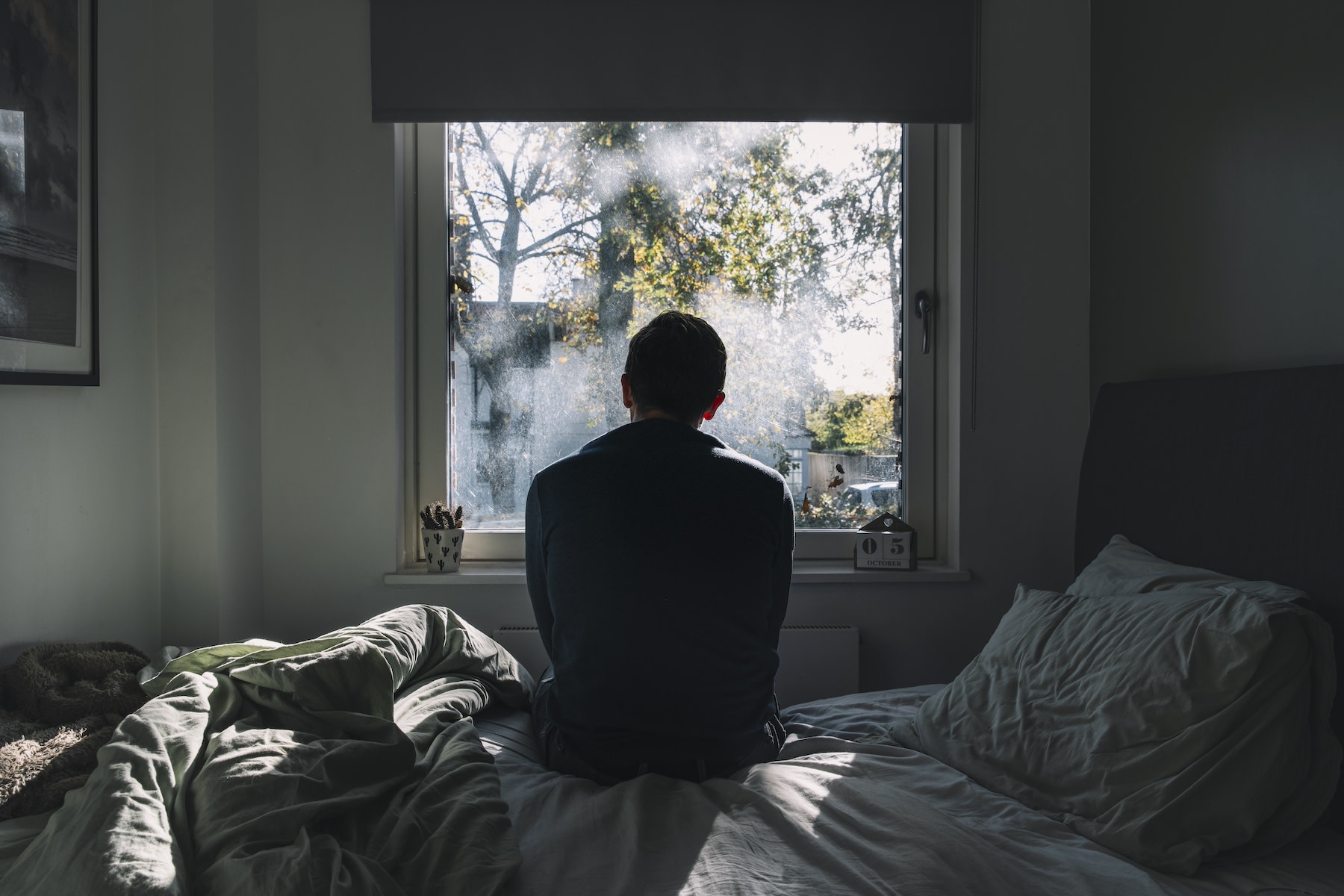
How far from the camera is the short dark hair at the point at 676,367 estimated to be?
1.49m

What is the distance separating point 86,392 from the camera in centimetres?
179

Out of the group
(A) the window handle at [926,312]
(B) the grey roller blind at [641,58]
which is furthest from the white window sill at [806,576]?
(B) the grey roller blind at [641,58]

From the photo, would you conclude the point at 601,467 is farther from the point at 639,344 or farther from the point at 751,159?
the point at 751,159

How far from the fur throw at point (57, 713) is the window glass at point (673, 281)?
1024 mm

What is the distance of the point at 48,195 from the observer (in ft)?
5.40

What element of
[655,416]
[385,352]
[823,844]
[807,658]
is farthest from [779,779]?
[385,352]

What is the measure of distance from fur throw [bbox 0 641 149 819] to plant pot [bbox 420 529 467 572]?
2.51 feet

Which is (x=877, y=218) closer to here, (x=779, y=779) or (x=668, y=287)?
(x=668, y=287)

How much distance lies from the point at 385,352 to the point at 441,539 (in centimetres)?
53

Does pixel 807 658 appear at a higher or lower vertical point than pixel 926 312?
lower

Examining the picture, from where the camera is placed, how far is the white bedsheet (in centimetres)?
103

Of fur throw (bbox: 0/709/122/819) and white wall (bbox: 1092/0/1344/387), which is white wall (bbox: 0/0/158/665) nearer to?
fur throw (bbox: 0/709/122/819)

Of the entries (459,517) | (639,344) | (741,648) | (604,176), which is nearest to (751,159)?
(604,176)

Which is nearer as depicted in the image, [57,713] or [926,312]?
[57,713]
